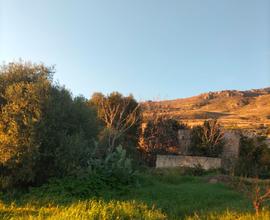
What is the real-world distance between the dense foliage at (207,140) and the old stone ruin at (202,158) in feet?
1.22

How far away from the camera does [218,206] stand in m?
10.2

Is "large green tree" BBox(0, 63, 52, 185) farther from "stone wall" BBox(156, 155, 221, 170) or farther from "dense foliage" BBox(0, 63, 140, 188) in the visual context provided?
"stone wall" BBox(156, 155, 221, 170)

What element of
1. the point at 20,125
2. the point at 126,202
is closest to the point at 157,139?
the point at 20,125

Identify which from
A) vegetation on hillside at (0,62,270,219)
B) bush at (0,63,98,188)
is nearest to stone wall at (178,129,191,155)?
vegetation on hillside at (0,62,270,219)

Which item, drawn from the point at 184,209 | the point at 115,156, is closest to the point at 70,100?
the point at 115,156

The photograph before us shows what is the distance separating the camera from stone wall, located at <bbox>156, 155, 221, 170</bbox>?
807 inches

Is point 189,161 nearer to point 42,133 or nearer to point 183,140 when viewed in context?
point 183,140

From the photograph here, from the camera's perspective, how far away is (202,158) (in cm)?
2070

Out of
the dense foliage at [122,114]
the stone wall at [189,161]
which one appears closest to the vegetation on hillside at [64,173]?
the stone wall at [189,161]

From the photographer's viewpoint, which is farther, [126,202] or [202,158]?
[202,158]

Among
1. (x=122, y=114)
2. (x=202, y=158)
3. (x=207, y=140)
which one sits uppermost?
(x=122, y=114)

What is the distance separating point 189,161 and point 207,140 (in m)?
2.58

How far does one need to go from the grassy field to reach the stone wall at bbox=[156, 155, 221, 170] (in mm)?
6419

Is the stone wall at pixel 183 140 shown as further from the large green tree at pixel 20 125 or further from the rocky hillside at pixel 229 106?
the rocky hillside at pixel 229 106
